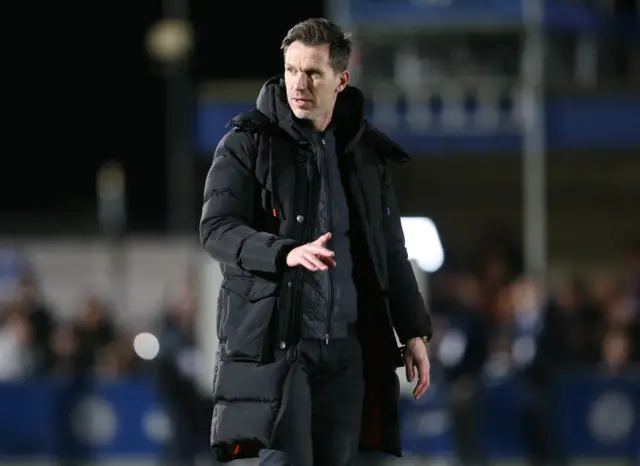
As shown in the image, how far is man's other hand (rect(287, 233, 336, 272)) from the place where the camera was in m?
5.45

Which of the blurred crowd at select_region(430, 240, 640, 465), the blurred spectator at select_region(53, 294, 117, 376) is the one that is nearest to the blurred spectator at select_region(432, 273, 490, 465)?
the blurred crowd at select_region(430, 240, 640, 465)

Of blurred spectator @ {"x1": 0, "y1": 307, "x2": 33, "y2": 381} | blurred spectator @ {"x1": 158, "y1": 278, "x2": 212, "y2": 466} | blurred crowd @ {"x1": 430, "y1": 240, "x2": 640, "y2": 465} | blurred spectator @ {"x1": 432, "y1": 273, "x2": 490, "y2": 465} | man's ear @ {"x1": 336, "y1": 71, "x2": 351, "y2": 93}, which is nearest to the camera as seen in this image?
man's ear @ {"x1": 336, "y1": 71, "x2": 351, "y2": 93}

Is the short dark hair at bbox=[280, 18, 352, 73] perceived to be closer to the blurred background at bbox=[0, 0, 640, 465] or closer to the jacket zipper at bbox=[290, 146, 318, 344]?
the jacket zipper at bbox=[290, 146, 318, 344]

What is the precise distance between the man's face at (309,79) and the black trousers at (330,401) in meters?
0.75

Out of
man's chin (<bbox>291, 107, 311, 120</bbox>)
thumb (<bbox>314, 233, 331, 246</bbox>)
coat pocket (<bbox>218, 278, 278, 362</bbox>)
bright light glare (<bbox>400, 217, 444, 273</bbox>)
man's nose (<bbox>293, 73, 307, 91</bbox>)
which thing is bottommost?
bright light glare (<bbox>400, 217, 444, 273</bbox>)

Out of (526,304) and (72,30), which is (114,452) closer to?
(526,304)

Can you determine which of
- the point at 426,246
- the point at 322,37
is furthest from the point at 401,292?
the point at 426,246

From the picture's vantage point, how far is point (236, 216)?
578 cm

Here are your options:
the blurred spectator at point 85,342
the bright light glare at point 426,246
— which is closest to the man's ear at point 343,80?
the blurred spectator at point 85,342

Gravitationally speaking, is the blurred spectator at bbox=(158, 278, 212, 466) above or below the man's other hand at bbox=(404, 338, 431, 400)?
below

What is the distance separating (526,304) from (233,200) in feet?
30.2

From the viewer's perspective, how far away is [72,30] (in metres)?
48.5

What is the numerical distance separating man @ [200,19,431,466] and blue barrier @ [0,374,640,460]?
9.39 m

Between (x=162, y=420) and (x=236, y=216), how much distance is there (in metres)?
11.2
